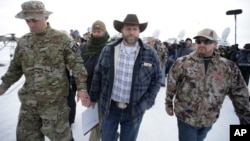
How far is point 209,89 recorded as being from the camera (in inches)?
73.5

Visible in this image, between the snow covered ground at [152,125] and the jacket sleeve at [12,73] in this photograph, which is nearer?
the jacket sleeve at [12,73]

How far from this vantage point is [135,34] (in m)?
2.00

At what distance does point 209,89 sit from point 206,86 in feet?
0.13

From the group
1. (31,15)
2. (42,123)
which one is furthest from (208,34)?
(42,123)

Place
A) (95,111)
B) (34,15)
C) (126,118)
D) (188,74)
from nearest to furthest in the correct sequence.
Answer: (34,15), (188,74), (126,118), (95,111)

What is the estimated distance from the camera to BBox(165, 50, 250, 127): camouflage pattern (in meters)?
1.87

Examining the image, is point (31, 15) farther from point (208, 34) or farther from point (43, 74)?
point (208, 34)

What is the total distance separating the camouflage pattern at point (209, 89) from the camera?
73.5 inches

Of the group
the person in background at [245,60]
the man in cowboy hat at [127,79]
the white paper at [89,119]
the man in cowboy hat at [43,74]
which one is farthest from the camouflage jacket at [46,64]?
the person in background at [245,60]

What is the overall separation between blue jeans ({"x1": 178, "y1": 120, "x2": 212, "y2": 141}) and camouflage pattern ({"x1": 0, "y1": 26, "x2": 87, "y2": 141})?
106cm

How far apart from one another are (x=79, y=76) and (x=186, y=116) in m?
1.10

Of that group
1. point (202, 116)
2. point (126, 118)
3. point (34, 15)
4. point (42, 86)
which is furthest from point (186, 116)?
point (34, 15)

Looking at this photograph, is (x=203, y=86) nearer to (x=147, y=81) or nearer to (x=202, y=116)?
(x=202, y=116)

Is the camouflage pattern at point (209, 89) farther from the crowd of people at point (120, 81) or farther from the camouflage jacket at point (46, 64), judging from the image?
the camouflage jacket at point (46, 64)
